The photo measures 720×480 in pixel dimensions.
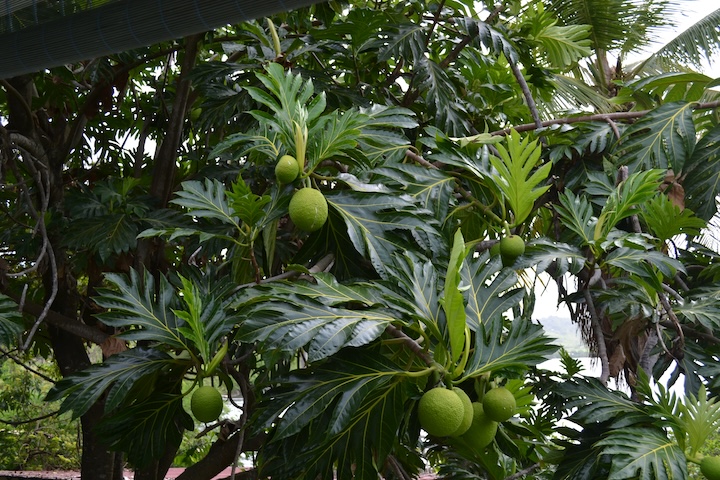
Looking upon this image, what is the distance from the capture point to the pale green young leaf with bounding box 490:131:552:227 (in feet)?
4.73

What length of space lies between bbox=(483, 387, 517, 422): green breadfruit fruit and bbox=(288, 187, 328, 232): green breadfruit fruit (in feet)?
1.36

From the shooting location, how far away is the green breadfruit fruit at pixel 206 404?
1.23 metres

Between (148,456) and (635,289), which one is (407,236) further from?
(148,456)

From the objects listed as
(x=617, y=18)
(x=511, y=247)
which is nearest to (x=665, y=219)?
(x=511, y=247)

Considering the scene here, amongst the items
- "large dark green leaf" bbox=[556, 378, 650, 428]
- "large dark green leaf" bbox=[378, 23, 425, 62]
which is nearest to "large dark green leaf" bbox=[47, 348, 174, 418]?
"large dark green leaf" bbox=[556, 378, 650, 428]

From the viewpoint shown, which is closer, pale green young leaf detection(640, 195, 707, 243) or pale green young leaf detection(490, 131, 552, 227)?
pale green young leaf detection(490, 131, 552, 227)

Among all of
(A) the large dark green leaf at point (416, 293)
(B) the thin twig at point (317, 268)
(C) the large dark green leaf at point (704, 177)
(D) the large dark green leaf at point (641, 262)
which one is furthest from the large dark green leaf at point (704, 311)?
(B) the thin twig at point (317, 268)

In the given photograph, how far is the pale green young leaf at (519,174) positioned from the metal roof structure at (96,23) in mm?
510

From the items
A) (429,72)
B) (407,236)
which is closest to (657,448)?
(407,236)

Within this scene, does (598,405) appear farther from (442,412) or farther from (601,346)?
(442,412)

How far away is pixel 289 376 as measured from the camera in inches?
48.3

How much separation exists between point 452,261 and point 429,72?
127cm

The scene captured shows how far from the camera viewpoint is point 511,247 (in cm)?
142

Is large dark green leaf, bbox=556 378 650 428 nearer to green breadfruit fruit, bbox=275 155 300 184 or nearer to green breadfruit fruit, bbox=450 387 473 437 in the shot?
green breadfruit fruit, bbox=450 387 473 437
